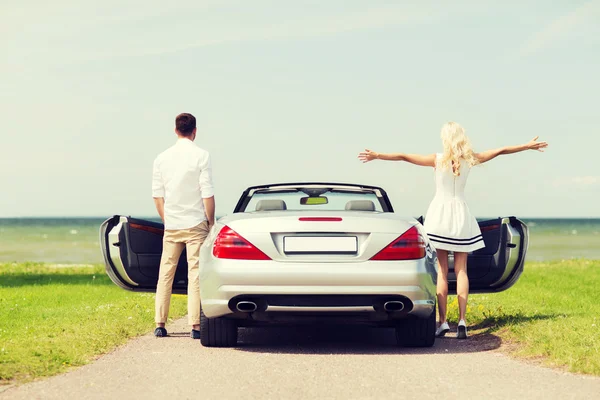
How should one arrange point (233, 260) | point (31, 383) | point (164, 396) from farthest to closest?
point (233, 260)
point (31, 383)
point (164, 396)

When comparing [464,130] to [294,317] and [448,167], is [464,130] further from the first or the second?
[294,317]

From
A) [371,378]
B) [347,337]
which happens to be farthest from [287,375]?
[347,337]

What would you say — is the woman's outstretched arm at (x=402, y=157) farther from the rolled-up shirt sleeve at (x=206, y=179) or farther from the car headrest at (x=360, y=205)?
the rolled-up shirt sleeve at (x=206, y=179)

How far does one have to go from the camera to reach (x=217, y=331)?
770 centimetres

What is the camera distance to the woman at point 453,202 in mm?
8391

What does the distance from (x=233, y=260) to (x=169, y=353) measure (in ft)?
3.53

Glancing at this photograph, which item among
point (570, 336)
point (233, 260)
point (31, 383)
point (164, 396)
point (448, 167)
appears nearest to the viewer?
point (164, 396)

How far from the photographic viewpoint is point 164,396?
18.0 ft

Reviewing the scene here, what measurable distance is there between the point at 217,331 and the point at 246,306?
2.41 feet

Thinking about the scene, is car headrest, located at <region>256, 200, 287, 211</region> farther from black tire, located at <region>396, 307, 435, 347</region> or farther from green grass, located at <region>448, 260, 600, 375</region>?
green grass, located at <region>448, 260, 600, 375</region>

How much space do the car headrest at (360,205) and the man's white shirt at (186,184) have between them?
1.36m

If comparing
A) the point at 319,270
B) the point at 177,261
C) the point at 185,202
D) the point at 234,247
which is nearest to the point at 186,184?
the point at 185,202

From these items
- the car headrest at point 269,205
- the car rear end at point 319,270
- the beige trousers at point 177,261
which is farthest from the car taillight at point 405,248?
the beige trousers at point 177,261

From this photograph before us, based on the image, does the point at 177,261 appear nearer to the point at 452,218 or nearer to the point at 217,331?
the point at 217,331
